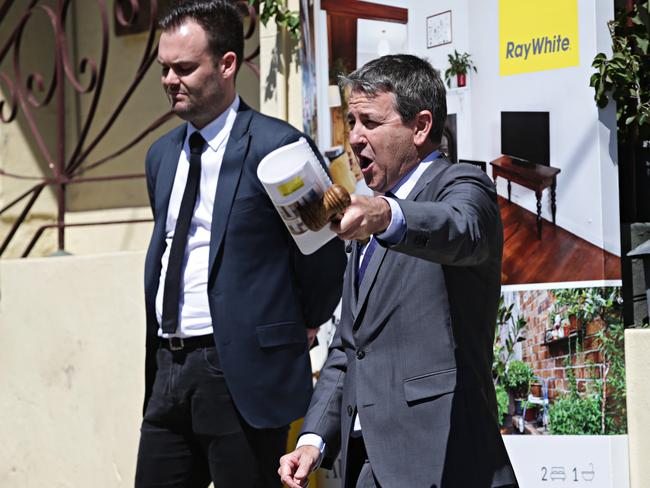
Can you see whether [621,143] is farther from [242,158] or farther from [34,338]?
[34,338]

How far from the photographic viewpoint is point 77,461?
5.36 meters

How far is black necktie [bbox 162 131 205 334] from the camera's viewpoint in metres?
3.23

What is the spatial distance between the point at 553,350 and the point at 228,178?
54.8 inches

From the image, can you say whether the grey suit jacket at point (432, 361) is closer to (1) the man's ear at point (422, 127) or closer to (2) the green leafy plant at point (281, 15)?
(1) the man's ear at point (422, 127)

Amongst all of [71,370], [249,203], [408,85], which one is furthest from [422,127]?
[71,370]

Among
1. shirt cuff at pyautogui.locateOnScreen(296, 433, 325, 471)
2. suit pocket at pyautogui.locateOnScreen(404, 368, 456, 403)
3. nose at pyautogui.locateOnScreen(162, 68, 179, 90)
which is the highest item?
nose at pyautogui.locateOnScreen(162, 68, 179, 90)

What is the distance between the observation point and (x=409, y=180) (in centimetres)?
243

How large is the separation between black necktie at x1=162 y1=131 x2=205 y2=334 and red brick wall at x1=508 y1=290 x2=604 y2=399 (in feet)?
4.42

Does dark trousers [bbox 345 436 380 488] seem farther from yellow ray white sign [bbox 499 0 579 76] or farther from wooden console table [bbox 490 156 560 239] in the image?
yellow ray white sign [bbox 499 0 579 76]

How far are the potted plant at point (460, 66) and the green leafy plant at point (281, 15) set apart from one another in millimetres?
1043

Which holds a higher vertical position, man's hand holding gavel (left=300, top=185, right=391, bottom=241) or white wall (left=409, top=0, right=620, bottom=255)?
white wall (left=409, top=0, right=620, bottom=255)

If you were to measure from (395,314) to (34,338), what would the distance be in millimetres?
3624

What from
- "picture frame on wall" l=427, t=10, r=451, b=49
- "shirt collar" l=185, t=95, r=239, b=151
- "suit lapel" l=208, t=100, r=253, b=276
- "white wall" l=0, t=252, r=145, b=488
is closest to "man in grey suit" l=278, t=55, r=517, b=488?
"suit lapel" l=208, t=100, r=253, b=276

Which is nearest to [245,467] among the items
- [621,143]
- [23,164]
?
[621,143]
